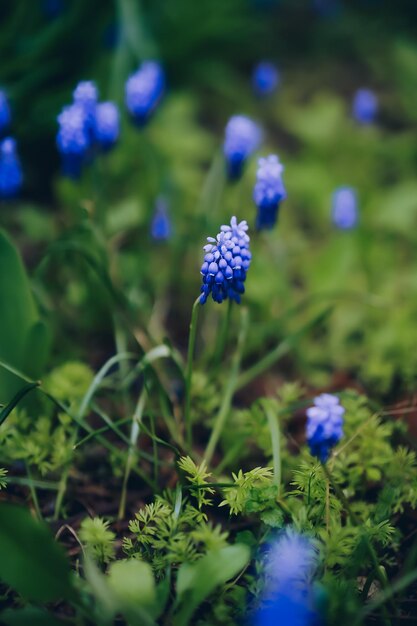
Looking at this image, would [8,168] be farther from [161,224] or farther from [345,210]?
[345,210]

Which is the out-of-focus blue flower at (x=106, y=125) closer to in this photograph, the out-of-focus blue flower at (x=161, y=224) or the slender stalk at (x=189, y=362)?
the out-of-focus blue flower at (x=161, y=224)

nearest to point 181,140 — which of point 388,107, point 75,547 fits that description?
point 388,107

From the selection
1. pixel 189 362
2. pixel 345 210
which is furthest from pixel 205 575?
pixel 345 210

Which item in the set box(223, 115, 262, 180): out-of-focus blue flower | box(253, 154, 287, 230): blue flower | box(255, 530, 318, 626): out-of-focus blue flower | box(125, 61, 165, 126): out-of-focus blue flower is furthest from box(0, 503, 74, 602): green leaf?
box(125, 61, 165, 126): out-of-focus blue flower

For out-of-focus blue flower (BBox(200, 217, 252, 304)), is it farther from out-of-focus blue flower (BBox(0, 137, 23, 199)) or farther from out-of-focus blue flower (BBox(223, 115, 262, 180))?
out-of-focus blue flower (BBox(0, 137, 23, 199))

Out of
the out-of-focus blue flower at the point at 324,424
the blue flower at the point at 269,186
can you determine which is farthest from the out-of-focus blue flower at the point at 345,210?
the out-of-focus blue flower at the point at 324,424

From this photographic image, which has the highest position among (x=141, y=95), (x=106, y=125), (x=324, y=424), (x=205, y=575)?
(x=141, y=95)
